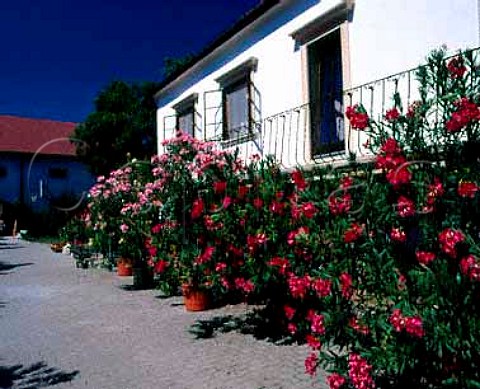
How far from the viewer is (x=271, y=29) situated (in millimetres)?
9531

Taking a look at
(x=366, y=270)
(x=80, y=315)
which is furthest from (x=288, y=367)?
(x=80, y=315)

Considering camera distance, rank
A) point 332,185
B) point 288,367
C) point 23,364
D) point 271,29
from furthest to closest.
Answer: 1. point 271,29
2. point 23,364
3. point 288,367
4. point 332,185

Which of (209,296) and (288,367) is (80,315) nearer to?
(209,296)

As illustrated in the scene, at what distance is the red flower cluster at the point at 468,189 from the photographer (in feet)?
9.96

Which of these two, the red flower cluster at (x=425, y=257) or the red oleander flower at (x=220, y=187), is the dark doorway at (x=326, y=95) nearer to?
the red oleander flower at (x=220, y=187)

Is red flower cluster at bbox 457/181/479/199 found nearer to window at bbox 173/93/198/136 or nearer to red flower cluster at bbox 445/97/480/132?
red flower cluster at bbox 445/97/480/132

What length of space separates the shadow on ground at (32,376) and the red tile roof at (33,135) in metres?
29.6

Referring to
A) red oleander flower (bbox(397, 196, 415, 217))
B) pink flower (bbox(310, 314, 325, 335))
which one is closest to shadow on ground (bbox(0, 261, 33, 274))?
pink flower (bbox(310, 314, 325, 335))

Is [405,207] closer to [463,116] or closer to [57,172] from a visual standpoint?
[463,116]

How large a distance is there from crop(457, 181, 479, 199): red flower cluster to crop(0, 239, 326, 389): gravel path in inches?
87.3

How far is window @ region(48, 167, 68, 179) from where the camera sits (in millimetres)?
35375

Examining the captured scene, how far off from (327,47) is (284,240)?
421cm

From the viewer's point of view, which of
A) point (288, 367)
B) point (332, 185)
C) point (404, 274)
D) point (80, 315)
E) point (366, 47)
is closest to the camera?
point (404, 274)

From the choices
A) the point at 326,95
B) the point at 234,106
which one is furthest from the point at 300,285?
the point at 234,106
